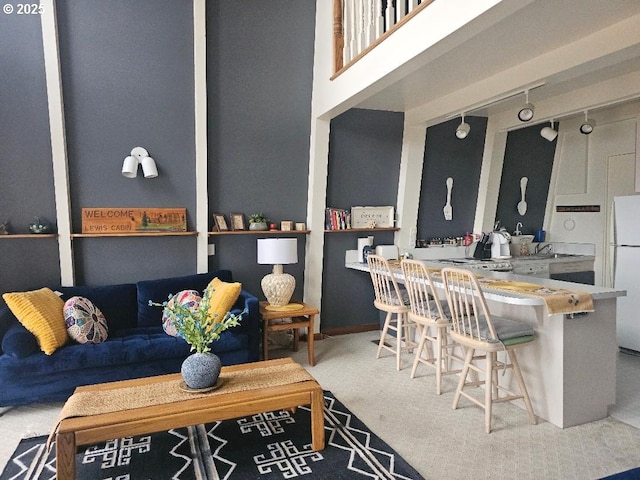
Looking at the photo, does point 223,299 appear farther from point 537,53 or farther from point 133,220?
point 537,53

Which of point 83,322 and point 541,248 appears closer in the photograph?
point 83,322

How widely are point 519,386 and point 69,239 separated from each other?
3826mm

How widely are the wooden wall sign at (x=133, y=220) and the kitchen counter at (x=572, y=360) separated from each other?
2.88 metres

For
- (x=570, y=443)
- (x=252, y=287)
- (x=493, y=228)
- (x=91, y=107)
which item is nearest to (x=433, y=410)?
(x=570, y=443)

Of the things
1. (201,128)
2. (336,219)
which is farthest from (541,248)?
(201,128)

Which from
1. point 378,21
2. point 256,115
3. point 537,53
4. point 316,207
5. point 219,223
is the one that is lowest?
point 219,223

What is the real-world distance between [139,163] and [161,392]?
2410 millimetres

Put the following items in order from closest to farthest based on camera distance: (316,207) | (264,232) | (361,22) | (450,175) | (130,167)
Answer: (361,22) → (130,167) → (264,232) → (316,207) → (450,175)

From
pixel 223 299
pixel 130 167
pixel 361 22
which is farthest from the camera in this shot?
pixel 130 167

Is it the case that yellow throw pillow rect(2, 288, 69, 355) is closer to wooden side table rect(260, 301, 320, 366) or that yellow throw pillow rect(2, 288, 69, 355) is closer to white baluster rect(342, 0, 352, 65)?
wooden side table rect(260, 301, 320, 366)

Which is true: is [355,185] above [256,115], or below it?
below

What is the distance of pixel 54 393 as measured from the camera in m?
3.03

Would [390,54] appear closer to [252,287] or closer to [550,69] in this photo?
[550,69]

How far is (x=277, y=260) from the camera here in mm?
4086
